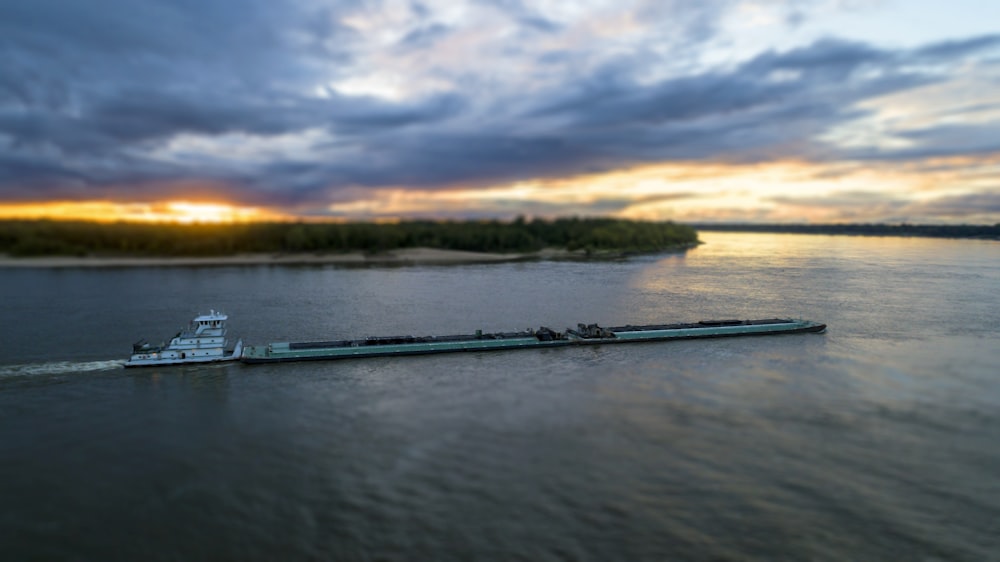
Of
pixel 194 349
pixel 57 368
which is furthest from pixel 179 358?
pixel 57 368

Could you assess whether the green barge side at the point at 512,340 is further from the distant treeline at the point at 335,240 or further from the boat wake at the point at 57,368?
the distant treeline at the point at 335,240

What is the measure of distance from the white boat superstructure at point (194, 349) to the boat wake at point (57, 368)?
1.08 m

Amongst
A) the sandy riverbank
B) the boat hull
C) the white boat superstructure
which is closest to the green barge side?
the boat hull

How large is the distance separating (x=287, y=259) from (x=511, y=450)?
95333mm

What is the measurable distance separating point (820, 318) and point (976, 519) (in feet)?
107

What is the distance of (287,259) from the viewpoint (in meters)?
105

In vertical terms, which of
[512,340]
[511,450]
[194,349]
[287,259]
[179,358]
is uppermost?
[287,259]

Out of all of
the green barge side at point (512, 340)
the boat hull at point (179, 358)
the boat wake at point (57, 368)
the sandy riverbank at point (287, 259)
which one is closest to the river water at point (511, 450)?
the boat wake at point (57, 368)

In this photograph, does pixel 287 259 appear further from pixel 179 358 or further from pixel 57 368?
pixel 57 368

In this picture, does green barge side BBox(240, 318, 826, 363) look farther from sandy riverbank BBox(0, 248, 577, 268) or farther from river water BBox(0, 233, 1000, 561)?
sandy riverbank BBox(0, 248, 577, 268)

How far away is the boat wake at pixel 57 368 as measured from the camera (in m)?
28.1

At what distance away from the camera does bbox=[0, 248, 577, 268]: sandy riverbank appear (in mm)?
93250

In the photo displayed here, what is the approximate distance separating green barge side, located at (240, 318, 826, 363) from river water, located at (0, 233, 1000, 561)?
1.12 metres

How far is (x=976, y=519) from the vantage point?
50.5ft
